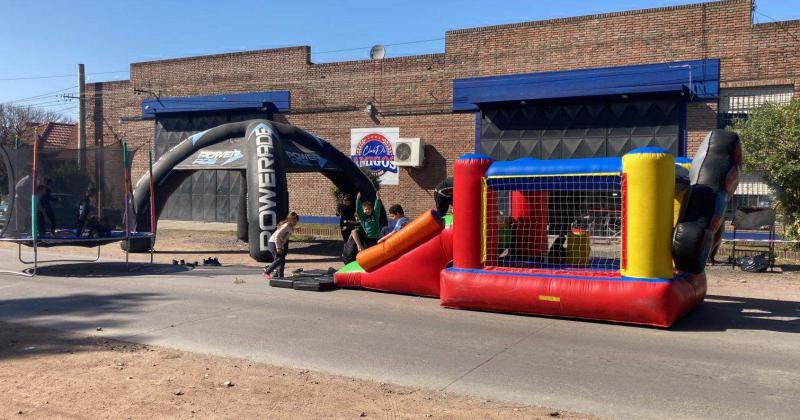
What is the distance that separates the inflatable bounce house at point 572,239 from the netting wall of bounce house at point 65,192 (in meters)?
6.15

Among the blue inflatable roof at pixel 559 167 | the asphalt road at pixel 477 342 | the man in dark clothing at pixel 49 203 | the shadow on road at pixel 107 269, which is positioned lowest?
the asphalt road at pixel 477 342

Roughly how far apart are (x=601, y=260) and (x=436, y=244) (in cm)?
274

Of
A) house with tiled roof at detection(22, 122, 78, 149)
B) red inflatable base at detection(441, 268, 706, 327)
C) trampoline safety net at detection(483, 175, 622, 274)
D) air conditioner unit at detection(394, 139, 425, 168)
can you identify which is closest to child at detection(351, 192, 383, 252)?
trampoline safety net at detection(483, 175, 622, 274)

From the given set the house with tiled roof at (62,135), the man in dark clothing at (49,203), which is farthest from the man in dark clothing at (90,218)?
the house with tiled roof at (62,135)

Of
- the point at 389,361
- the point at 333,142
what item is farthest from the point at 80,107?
the point at 389,361

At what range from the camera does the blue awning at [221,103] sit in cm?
2885

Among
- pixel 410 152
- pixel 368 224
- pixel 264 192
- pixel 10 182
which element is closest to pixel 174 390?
pixel 368 224

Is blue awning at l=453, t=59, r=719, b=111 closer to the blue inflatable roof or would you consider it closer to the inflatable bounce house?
the inflatable bounce house

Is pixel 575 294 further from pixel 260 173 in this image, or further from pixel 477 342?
pixel 260 173

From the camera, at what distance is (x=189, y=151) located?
59.7 ft

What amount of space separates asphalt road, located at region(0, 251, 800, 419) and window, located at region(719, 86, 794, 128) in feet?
34.0

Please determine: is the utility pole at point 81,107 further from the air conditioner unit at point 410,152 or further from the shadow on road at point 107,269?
the shadow on road at point 107,269

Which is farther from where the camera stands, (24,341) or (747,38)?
(747,38)

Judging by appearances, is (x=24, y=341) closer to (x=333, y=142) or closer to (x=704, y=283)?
(x=704, y=283)
